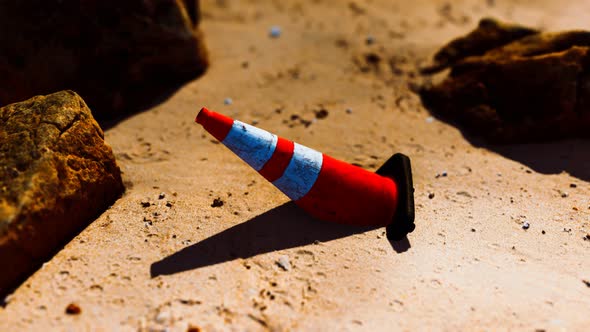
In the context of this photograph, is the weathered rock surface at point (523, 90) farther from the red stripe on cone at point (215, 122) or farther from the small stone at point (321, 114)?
the red stripe on cone at point (215, 122)

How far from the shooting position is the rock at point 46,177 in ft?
9.31

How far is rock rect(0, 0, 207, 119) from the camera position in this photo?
4.40 metres

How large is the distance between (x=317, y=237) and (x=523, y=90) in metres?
2.51

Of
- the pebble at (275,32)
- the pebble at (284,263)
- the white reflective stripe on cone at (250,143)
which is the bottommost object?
the pebble at (284,263)

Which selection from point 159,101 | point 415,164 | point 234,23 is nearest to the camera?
point 415,164

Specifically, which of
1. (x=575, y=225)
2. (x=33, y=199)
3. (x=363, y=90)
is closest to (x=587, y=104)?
(x=575, y=225)

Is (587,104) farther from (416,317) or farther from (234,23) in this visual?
(234,23)

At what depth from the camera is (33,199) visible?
288 cm

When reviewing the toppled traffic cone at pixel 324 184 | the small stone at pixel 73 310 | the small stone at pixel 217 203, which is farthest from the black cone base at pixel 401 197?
the small stone at pixel 73 310

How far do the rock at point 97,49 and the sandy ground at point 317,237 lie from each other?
0.32 meters

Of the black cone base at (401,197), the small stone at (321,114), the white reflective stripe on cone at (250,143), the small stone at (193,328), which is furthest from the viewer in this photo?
the small stone at (321,114)

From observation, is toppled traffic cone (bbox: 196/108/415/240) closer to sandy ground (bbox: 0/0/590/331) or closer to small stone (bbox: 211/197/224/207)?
sandy ground (bbox: 0/0/590/331)

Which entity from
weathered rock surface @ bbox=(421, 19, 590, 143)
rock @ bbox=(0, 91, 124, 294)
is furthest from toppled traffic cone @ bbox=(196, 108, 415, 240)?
weathered rock surface @ bbox=(421, 19, 590, 143)

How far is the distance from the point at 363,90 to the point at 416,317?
2862mm
